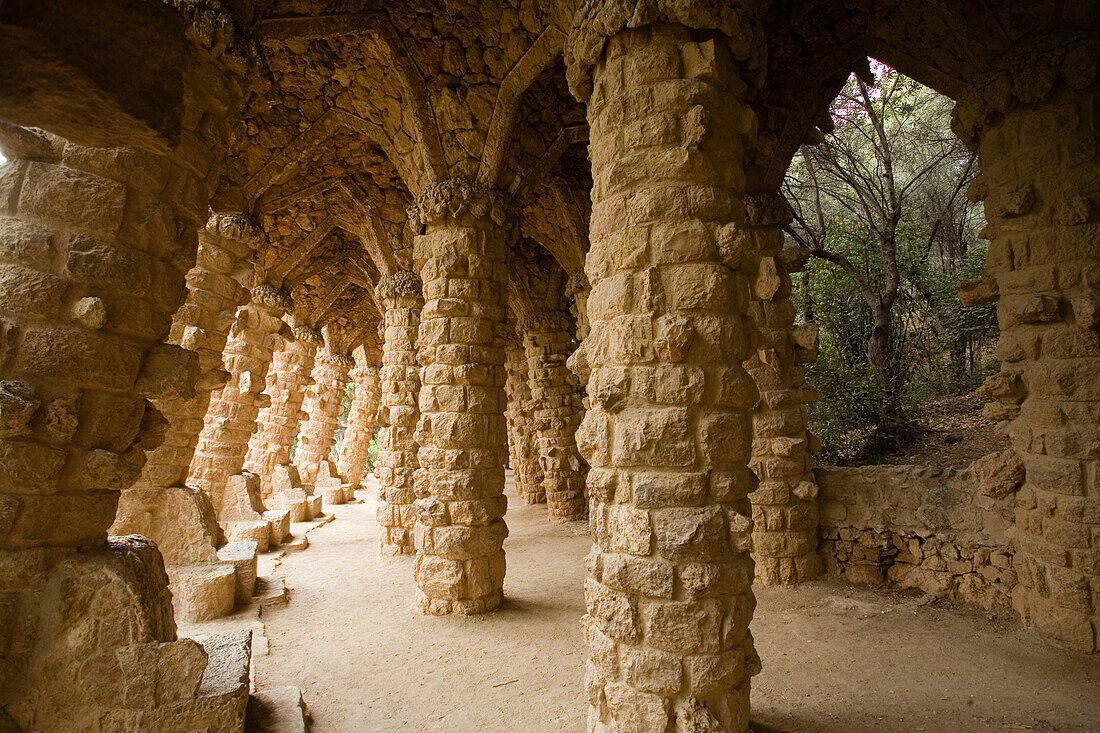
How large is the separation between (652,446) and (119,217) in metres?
3.15

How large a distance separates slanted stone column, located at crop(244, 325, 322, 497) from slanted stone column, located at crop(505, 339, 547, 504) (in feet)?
18.6

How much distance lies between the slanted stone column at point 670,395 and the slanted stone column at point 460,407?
3.31m

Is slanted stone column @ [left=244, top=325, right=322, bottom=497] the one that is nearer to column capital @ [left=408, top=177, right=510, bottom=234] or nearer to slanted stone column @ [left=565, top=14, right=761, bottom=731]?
column capital @ [left=408, top=177, right=510, bottom=234]

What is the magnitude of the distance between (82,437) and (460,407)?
4165mm

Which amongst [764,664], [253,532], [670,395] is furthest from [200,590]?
[764,664]

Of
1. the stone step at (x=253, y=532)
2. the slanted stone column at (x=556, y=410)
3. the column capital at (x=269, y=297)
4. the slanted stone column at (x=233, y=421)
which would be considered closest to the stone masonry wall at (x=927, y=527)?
the slanted stone column at (x=556, y=410)

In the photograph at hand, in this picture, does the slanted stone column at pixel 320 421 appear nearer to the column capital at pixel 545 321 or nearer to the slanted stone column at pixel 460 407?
the column capital at pixel 545 321

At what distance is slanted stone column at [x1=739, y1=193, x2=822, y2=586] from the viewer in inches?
271

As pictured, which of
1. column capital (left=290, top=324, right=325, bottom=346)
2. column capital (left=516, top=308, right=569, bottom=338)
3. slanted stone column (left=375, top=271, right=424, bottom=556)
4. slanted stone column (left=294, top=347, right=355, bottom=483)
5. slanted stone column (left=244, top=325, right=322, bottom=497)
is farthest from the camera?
slanted stone column (left=294, top=347, right=355, bottom=483)

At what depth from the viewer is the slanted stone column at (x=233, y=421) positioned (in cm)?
943

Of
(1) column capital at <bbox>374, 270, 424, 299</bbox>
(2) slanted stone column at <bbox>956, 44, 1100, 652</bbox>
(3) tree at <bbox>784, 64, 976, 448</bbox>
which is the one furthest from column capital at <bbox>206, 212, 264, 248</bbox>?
(2) slanted stone column at <bbox>956, 44, 1100, 652</bbox>

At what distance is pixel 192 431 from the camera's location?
21.9 ft

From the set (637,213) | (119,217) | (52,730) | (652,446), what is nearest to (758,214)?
(637,213)

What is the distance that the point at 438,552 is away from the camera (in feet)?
21.5
